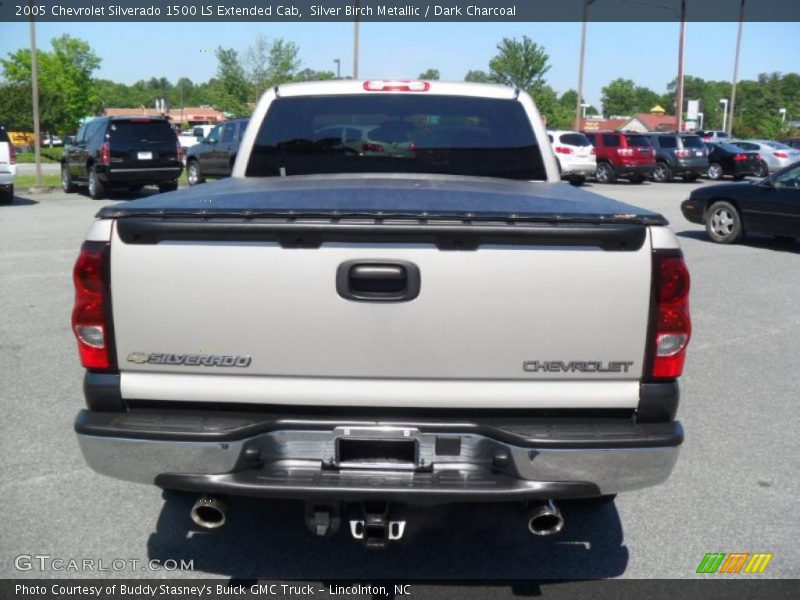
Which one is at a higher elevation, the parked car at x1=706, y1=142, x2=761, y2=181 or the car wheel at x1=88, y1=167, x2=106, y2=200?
the parked car at x1=706, y1=142, x2=761, y2=181

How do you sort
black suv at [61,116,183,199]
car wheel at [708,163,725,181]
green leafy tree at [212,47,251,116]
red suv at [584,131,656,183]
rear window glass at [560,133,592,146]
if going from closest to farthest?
black suv at [61,116,183,199]
rear window glass at [560,133,592,146]
red suv at [584,131,656,183]
car wheel at [708,163,725,181]
green leafy tree at [212,47,251,116]

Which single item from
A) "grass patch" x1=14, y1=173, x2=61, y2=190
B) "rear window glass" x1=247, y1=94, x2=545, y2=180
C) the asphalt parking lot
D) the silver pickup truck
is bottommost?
"grass patch" x1=14, y1=173, x2=61, y2=190

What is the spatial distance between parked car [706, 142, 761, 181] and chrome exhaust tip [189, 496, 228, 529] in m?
32.8

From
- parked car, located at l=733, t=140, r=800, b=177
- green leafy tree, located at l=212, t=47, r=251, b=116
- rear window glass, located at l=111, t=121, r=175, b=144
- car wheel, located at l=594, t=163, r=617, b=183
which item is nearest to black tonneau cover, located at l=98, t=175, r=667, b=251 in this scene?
rear window glass, located at l=111, t=121, r=175, b=144

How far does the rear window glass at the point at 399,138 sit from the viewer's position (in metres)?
4.97

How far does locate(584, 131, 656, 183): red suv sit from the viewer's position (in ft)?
95.7

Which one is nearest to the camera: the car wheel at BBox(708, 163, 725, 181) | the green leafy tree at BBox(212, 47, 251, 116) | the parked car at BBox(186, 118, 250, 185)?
the parked car at BBox(186, 118, 250, 185)

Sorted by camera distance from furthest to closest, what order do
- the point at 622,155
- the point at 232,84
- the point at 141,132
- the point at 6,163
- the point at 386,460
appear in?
the point at 232,84
the point at 622,155
the point at 141,132
the point at 6,163
the point at 386,460

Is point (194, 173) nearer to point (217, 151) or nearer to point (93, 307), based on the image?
point (217, 151)

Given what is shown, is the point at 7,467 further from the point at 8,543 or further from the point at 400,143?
the point at 400,143

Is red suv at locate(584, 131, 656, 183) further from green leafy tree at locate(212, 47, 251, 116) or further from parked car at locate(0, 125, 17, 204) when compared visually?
green leafy tree at locate(212, 47, 251, 116)

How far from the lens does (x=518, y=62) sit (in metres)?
52.0

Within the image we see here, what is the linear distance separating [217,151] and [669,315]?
825 inches

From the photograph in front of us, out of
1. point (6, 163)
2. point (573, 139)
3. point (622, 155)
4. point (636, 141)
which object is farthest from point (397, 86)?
point (636, 141)
